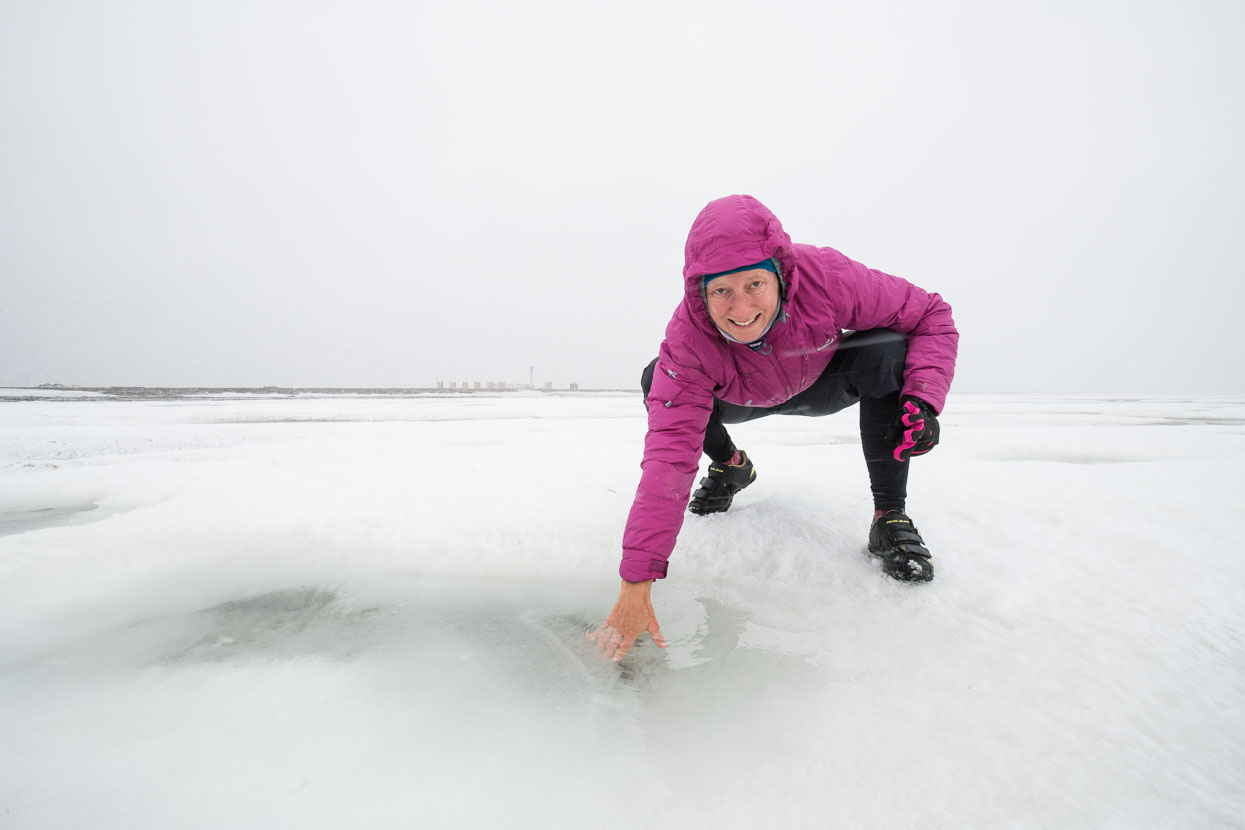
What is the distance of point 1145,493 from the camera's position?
5.44ft

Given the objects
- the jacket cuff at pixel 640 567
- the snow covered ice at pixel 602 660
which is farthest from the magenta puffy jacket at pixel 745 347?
the snow covered ice at pixel 602 660

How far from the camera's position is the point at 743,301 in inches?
43.8

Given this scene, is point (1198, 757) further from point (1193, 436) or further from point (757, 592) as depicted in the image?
point (1193, 436)

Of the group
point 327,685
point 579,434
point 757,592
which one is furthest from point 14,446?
point 757,592

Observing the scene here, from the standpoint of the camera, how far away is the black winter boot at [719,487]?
5.64 feet

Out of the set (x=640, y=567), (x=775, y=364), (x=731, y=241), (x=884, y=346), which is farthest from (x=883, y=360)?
(x=640, y=567)

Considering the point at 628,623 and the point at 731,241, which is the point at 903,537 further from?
the point at 731,241

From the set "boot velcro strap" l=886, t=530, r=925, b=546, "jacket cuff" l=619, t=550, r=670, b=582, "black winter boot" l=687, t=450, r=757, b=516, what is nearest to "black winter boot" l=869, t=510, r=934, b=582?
"boot velcro strap" l=886, t=530, r=925, b=546

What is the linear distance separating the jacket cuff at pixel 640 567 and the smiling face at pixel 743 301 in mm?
542

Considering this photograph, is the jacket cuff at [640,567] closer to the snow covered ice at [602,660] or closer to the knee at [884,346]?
the snow covered ice at [602,660]

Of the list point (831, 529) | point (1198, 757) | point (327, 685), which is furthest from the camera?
point (831, 529)

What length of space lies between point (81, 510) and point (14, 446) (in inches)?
88.7

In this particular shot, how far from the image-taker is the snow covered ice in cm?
68

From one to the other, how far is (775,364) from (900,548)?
57 centimetres
